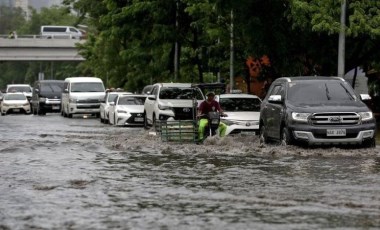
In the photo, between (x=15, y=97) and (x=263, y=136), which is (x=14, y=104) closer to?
(x=15, y=97)

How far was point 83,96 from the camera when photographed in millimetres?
49750

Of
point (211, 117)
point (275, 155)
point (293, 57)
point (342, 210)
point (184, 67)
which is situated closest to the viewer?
point (342, 210)

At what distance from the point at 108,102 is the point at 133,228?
1321 inches

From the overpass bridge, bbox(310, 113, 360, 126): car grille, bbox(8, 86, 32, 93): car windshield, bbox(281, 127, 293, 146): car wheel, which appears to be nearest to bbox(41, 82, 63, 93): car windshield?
bbox(8, 86, 32, 93): car windshield

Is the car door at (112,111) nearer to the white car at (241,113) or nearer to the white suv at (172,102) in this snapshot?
the white suv at (172,102)

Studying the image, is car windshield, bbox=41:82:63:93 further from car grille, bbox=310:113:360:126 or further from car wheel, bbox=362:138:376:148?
car grille, bbox=310:113:360:126

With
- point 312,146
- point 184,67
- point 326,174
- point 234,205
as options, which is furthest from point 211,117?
point 184,67

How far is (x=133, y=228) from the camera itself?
989cm

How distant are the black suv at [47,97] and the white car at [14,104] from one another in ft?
2.05

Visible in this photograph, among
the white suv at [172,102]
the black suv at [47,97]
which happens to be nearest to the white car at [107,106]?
the white suv at [172,102]

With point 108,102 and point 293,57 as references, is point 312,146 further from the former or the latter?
point 108,102

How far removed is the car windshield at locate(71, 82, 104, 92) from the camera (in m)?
50.5

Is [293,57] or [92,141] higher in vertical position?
[293,57]

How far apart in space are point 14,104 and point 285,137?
39732 mm
